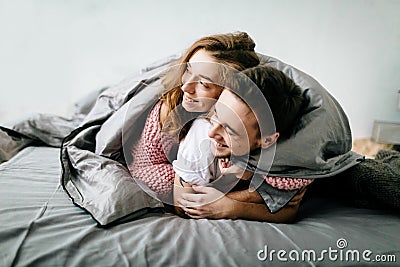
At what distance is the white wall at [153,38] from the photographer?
3.00 metres

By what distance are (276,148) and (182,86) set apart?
11.3 inches

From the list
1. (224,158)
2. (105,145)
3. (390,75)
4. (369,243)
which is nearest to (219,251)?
(224,158)

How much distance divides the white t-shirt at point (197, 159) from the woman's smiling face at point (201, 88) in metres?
0.05

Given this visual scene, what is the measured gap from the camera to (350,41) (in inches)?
123

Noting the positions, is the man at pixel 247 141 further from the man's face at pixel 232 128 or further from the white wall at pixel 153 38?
the white wall at pixel 153 38

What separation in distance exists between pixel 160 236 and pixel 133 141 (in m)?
0.42

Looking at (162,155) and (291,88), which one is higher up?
(291,88)

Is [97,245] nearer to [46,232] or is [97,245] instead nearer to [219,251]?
[46,232]

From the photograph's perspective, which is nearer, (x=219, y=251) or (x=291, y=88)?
(x=219, y=251)

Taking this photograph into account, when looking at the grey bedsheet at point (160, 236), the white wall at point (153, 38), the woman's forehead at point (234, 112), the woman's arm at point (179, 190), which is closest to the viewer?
the grey bedsheet at point (160, 236)

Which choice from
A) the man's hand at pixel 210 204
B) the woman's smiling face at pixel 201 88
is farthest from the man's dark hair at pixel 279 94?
the man's hand at pixel 210 204

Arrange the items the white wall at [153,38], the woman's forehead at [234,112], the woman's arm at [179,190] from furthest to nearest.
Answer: the white wall at [153,38] < the woman's arm at [179,190] < the woman's forehead at [234,112]

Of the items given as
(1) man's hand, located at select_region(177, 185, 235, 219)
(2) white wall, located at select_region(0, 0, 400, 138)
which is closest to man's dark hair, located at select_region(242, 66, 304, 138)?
(1) man's hand, located at select_region(177, 185, 235, 219)

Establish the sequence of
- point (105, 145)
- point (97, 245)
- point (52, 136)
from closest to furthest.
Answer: point (97, 245)
point (105, 145)
point (52, 136)
